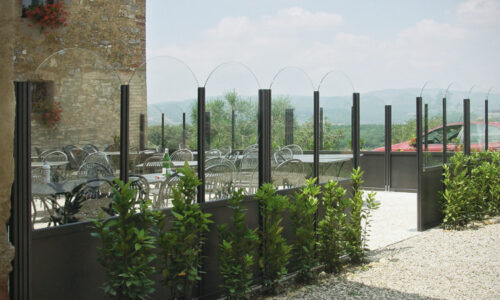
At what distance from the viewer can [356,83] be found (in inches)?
226

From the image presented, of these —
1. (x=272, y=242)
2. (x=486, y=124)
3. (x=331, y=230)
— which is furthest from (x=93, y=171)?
(x=486, y=124)

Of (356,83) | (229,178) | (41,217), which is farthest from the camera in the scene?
(356,83)

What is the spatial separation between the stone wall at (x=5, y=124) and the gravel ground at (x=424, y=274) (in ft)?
7.46

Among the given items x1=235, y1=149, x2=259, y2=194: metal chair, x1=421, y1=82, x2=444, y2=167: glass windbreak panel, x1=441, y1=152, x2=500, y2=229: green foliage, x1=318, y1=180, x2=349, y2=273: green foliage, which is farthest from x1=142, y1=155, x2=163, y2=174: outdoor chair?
x1=441, y1=152, x2=500, y2=229: green foliage

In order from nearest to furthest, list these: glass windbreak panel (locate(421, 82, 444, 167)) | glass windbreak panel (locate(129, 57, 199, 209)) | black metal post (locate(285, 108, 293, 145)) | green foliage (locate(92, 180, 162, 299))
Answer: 1. green foliage (locate(92, 180, 162, 299))
2. glass windbreak panel (locate(129, 57, 199, 209))
3. black metal post (locate(285, 108, 293, 145))
4. glass windbreak panel (locate(421, 82, 444, 167))

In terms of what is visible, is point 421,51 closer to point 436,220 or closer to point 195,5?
point 195,5

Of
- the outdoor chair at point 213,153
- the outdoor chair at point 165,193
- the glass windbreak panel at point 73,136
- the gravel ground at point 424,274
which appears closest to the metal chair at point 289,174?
the outdoor chair at point 213,153

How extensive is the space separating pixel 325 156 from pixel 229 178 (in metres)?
1.46

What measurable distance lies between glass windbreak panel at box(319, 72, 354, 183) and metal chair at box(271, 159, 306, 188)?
332mm

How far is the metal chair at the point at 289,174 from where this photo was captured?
450cm

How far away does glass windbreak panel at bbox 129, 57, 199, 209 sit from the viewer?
3365 mm

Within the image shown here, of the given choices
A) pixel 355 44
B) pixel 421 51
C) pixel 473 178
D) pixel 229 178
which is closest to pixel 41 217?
pixel 229 178

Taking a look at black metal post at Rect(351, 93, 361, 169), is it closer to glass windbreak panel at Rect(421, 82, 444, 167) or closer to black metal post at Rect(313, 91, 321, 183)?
black metal post at Rect(313, 91, 321, 183)

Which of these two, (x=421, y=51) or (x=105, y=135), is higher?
(x=421, y=51)
